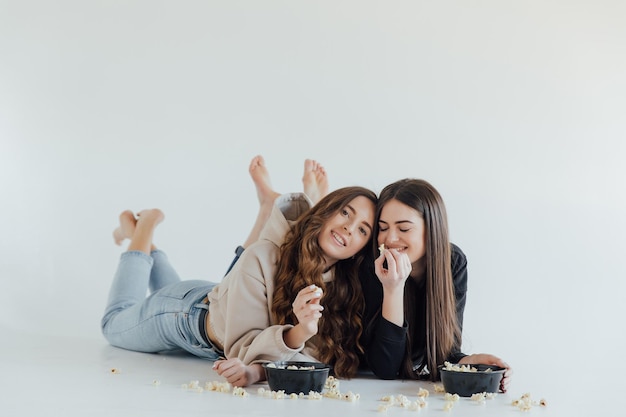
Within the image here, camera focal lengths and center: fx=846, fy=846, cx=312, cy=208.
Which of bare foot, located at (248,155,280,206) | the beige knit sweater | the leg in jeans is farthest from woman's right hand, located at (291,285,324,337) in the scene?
bare foot, located at (248,155,280,206)

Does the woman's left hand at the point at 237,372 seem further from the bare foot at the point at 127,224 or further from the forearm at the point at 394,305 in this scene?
the bare foot at the point at 127,224

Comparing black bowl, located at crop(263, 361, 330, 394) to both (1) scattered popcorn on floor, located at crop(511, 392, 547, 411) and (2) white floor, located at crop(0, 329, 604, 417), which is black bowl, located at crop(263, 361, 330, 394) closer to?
(2) white floor, located at crop(0, 329, 604, 417)

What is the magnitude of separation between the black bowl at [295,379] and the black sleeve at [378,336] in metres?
0.36

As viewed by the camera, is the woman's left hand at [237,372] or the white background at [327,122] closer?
the woman's left hand at [237,372]

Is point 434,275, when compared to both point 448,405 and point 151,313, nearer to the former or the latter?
point 448,405

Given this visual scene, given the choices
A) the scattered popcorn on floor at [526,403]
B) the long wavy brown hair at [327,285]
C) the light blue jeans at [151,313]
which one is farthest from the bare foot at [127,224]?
the scattered popcorn on floor at [526,403]

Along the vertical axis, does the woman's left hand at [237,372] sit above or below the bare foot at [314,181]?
below

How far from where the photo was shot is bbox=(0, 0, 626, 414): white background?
4410 mm

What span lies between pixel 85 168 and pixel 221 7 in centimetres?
118

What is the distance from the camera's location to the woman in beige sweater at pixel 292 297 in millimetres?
2295

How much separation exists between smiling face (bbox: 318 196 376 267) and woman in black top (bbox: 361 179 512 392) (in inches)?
1.4

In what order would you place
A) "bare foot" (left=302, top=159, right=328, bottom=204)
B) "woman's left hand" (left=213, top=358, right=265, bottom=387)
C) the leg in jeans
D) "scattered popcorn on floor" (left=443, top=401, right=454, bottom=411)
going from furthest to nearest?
"bare foot" (left=302, top=159, right=328, bottom=204)
the leg in jeans
"woman's left hand" (left=213, top=358, right=265, bottom=387)
"scattered popcorn on floor" (left=443, top=401, right=454, bottom=411)

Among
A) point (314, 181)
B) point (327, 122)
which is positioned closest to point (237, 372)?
point (314, 181)

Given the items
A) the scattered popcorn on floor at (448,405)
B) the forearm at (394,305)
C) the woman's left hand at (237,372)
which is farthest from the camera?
the forearm at (394,305)
